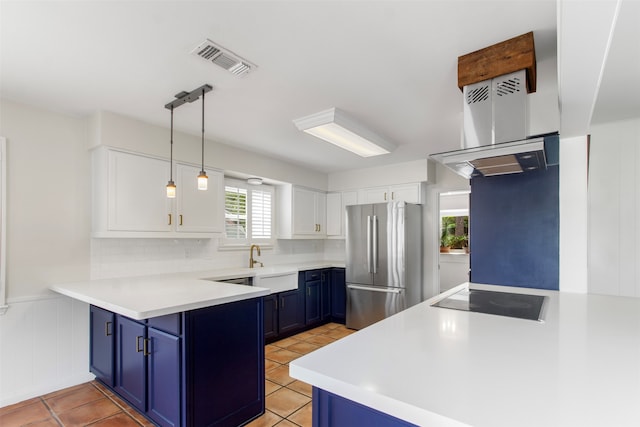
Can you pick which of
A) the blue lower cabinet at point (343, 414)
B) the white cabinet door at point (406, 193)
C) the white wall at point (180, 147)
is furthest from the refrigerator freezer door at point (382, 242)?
the blue lower cabinet at point (343, 414)

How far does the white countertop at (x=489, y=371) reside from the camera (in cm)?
Result: 78

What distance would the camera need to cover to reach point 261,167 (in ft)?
14.3

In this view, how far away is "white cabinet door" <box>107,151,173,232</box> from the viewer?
293cm

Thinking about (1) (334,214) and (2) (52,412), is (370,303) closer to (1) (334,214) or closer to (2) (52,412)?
(1) (334,214)

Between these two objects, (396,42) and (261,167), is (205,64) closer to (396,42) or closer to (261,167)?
(396,42)

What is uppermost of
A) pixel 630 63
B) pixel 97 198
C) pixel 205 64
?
pixel 205 64

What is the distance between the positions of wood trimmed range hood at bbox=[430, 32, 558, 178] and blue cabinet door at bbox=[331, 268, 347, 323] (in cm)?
325

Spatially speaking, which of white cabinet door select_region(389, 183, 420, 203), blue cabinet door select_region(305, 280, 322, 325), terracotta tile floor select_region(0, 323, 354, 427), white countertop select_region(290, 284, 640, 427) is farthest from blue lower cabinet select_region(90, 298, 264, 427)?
white cabinet door select_region(389, 183, 420, 203)

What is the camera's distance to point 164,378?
2076mm

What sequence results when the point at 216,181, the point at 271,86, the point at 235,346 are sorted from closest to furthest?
the point at 235,346 < the point at 271,86 < the point at 216,181

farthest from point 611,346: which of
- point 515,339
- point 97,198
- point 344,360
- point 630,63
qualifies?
point 97,198

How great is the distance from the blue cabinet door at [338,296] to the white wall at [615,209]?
2.89m

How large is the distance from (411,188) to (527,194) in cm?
211

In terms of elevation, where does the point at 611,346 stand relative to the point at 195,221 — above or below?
below
